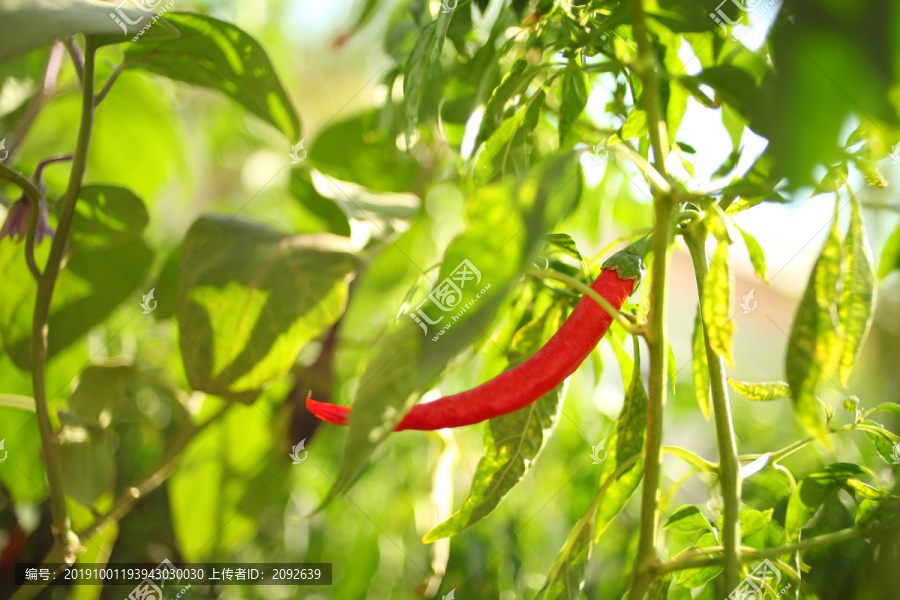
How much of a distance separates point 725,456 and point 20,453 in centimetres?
46

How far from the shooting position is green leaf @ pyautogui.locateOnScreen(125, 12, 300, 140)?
0.29 metres

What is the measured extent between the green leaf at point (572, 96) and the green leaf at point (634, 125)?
3cm

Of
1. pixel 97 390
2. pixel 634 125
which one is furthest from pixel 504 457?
pixel 97 390

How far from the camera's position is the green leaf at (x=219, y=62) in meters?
0.29

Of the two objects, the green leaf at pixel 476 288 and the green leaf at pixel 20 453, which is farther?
the green leaf at pixel 20 453

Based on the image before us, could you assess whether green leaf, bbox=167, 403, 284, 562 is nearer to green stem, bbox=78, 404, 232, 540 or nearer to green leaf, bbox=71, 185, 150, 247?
green stem, bbox=78, 404, 232, 540

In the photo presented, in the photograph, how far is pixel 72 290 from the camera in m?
0.38

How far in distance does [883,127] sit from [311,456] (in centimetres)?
55

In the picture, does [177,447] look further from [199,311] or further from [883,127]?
[883,127]

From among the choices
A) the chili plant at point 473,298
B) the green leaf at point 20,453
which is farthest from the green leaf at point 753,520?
the green leaf at point 20,453

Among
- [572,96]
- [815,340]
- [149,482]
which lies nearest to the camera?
[815,340]

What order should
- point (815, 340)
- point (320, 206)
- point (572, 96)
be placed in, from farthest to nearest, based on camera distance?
1. point (320, 206)
2. point (572, 96)
3. point (815, 340)

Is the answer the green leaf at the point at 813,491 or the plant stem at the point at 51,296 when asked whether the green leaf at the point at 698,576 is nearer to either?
the green leaf at the point at 813,491

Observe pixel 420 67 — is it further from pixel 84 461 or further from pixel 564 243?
pixel 84 461
